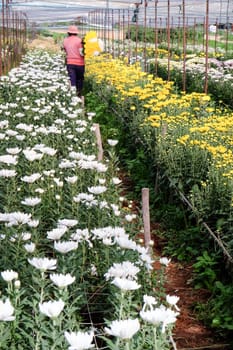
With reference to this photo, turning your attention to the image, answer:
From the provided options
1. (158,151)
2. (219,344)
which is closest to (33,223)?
(219,344)

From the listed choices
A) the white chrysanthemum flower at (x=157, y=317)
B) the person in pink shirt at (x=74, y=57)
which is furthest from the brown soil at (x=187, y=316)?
the person in pink shirt at (x=74, y=57)

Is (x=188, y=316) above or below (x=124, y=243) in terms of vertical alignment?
below

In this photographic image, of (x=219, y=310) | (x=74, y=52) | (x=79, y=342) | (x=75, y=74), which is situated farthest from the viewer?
(x=75, y=74)

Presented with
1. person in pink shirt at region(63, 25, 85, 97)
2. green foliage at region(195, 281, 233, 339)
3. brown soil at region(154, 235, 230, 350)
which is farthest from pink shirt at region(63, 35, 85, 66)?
green foliage at region(195, 281, 233, 339)

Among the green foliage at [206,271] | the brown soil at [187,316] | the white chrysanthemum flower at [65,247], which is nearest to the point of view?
the white chrysanthemum flower at [65,247]

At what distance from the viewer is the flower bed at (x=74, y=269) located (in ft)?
7.37

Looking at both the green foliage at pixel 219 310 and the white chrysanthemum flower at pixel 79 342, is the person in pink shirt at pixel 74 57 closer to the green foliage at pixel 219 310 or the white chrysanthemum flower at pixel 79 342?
the green foliage at pixel 219 310

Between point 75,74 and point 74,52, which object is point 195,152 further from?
point 75,74

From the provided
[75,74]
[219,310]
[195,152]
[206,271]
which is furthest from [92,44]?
[219,310]

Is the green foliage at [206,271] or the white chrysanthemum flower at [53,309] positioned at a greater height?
the white chrysanthemum flower at [53,309]

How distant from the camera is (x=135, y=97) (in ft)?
30.5

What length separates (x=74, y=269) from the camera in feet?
9.84

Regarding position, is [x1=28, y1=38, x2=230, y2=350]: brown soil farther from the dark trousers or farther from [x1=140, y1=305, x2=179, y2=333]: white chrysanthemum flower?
the dark trousers

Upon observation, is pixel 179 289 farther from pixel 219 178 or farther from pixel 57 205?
pixel 57 205
